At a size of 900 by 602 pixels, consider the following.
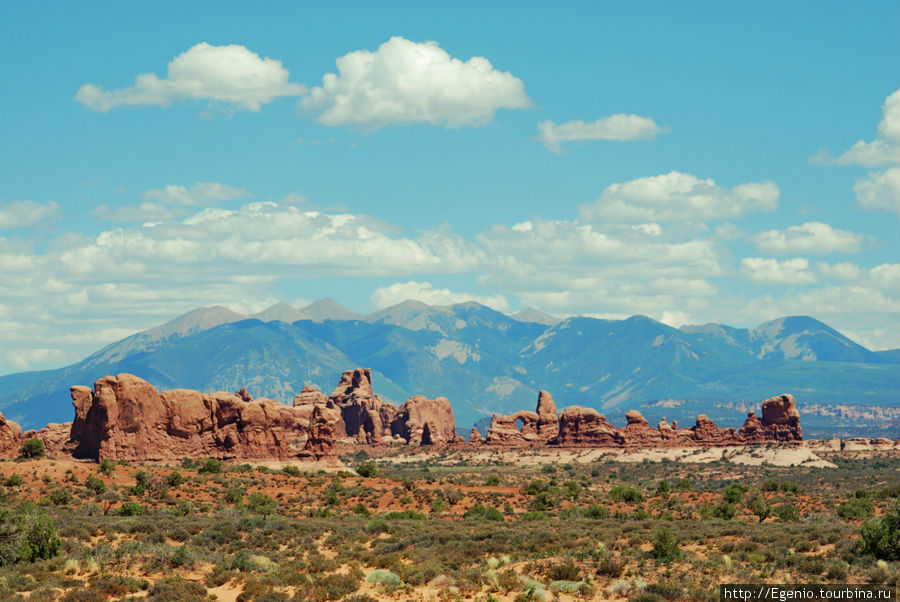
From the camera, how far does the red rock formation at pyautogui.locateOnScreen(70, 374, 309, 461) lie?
85.2 m

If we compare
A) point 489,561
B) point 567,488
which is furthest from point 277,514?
point 567,488

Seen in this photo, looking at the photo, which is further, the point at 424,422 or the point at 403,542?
the point at 424,422

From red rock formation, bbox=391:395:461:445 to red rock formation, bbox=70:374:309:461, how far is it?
223 feet

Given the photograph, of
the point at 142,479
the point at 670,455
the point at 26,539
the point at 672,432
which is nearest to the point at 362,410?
the point at 672,432

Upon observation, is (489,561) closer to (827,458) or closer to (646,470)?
(646,470)

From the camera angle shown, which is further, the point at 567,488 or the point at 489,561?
the point at 567,488

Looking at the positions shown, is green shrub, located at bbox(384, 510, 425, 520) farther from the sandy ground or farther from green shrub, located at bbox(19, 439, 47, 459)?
the sandy ground

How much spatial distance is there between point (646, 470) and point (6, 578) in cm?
9332

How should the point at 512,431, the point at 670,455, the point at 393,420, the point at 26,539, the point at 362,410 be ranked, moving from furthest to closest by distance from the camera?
the point at 393,420
the point at 362,410
the point at 512,431
the point at 670,455
the point at 26,539

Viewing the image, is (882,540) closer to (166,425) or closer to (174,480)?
(174,480)

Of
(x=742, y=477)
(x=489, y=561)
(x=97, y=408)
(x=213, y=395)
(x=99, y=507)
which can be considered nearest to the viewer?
(x=489, y=561)

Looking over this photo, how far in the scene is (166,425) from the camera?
89.1 m

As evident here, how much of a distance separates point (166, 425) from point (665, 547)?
6370 cm

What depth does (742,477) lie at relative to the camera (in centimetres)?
10538
